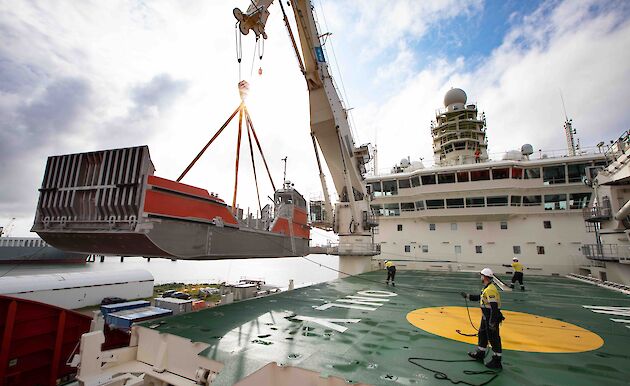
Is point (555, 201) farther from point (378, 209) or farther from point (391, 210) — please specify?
point (378, 209)

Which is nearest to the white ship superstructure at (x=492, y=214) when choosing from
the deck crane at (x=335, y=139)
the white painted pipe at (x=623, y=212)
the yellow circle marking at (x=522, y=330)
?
the white painted pipe at (x=623, y=212)

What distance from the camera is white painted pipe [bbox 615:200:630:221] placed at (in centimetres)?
1573

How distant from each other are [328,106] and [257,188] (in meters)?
6.77

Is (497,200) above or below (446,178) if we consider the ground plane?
below

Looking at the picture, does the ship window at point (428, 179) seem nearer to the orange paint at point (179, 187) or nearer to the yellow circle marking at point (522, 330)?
the yellow circle marking at point (522, 330)

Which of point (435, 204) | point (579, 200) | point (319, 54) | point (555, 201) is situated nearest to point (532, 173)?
point (555, 201)

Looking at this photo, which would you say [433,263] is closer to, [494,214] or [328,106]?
[494,214]

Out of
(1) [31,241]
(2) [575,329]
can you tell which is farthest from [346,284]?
(1) [31,241]

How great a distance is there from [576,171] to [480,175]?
659 cm

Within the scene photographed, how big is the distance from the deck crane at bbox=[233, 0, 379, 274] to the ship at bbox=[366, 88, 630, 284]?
5296mm

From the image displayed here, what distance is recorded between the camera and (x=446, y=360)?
17.2 ft

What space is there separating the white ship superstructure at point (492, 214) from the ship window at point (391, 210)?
3.5 inches

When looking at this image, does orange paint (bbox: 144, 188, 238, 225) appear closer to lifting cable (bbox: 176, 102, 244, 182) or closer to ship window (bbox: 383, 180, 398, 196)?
lifting cable (bbox: 176, 102, 244, 182)

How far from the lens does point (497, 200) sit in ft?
72.9
